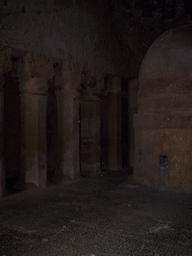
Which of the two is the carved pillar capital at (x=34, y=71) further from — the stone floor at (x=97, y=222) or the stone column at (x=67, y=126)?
the stone floor at (x=97, y=222)

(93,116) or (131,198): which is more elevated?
(93,116)

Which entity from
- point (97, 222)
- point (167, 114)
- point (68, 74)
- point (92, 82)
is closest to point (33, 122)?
point (68, 74)

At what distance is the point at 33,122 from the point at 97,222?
275 cm

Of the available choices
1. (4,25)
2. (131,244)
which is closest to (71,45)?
(4,25)

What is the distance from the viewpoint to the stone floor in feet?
9.32

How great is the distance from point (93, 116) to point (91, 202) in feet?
10.2

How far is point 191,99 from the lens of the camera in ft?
16.6

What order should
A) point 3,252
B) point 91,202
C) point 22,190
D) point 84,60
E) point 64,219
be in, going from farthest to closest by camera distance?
point 84,60 < point 22,190 < point 91,202 < point 64,219 < point 3,252

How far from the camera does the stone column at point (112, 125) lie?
7.99 m

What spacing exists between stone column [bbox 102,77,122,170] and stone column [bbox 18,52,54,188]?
8.73 feet

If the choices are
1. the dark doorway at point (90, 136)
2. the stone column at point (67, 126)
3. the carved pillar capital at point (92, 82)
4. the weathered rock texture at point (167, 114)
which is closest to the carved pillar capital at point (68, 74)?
the stone column at point (67, 126)

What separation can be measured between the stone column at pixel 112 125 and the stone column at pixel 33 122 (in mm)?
2659

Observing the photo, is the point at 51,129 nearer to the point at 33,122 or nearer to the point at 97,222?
the point at 33,122

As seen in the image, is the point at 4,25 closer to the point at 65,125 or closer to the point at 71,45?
the point at 71,45
